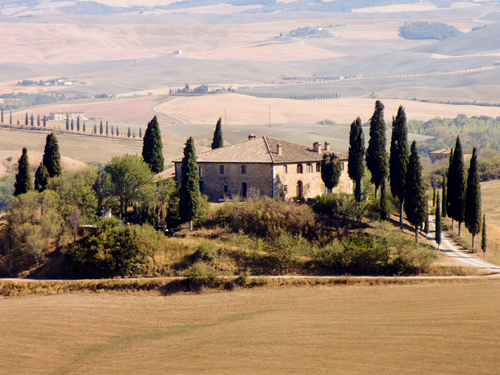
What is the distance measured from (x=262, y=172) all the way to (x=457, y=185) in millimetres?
14233

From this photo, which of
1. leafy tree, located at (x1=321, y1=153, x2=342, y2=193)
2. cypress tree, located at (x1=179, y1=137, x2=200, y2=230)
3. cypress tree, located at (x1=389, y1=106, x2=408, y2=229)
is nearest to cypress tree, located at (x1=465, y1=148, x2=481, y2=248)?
cypress tree, located at (x1=389, y1=106, x2=408, y2=229)

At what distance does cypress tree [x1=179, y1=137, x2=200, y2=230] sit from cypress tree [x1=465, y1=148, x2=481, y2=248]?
1815 cm

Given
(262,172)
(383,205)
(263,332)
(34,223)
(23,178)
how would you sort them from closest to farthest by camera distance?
1. (263,332)
2. (34,223)
3. (383,205)
4. (262,172)
5. (23,178)

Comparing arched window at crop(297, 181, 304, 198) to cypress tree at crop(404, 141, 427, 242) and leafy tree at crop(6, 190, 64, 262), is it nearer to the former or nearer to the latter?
cypress tree at crop(404, 141, 427, 242)

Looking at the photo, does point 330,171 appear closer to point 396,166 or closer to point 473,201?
point 396,166

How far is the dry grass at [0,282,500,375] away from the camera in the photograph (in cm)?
3019

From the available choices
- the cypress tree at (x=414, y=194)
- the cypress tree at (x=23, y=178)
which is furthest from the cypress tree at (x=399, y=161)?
the cypress tree at (x=23, y=178)

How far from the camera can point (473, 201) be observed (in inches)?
1843

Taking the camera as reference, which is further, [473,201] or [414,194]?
[414,194]

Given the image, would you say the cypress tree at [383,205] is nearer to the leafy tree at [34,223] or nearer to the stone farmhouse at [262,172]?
the stone farmhouse at [262,172]

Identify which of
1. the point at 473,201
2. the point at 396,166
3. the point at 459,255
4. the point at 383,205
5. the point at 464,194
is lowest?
the point at 459,255

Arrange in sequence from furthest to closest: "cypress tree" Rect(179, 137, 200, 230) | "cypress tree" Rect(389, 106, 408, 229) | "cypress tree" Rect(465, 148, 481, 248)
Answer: "cypress tree" Rect(389, 106, 408, 229)
"cypress tree" Rect(179, 137, 200, 230)
"cypress tree" Rect(465, 148, 481, 248)

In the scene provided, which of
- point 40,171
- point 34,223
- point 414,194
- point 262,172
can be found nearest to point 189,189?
point 262,172

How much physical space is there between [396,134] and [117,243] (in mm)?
20807
